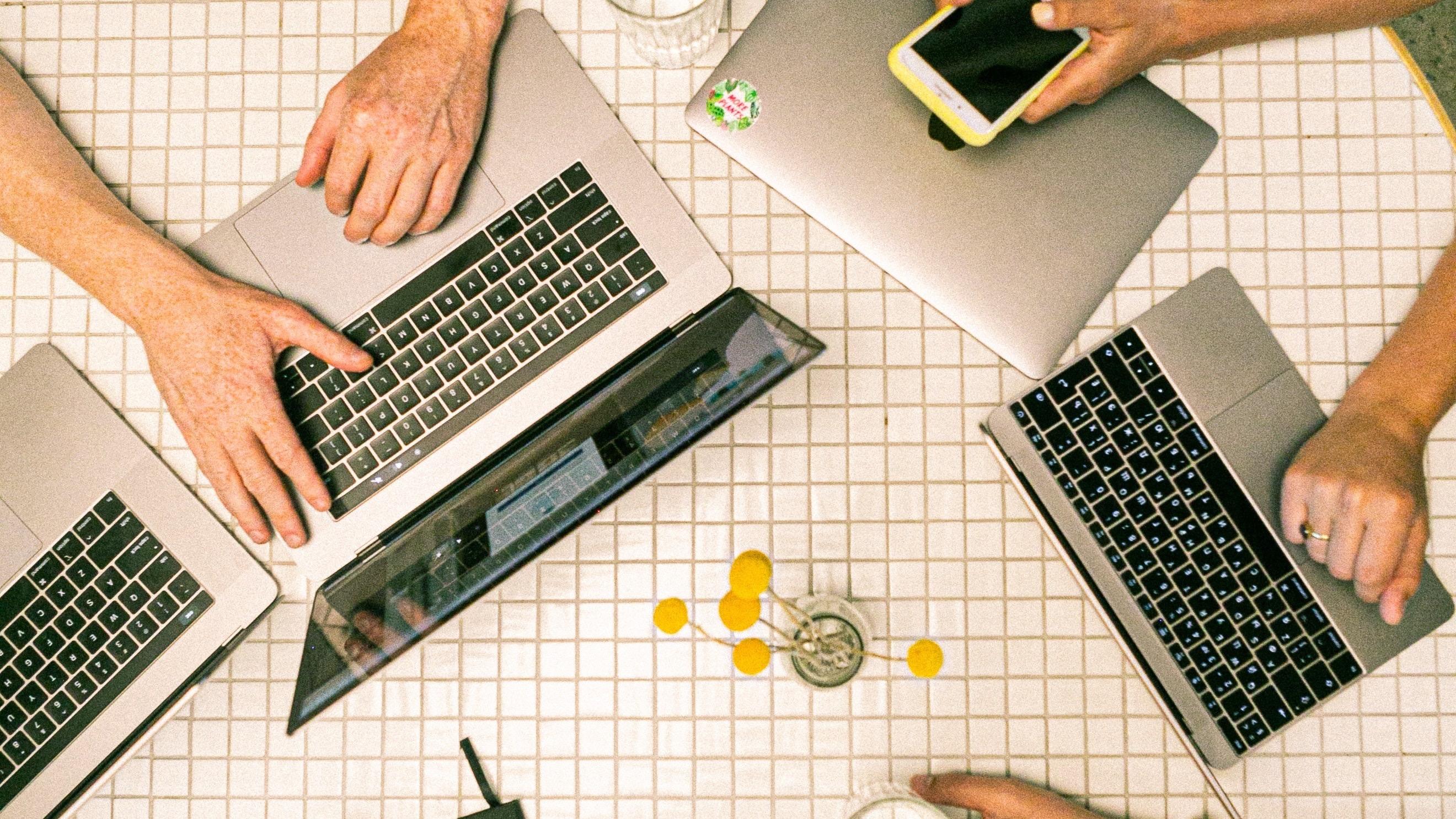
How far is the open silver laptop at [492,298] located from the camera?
937 mm

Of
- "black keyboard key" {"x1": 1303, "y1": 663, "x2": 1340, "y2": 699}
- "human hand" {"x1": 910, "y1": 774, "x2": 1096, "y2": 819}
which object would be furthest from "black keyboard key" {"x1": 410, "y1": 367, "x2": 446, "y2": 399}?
"black keyboard key" {"x1": 1303, "y1": 663, "x2": 1340, "y2": 699}

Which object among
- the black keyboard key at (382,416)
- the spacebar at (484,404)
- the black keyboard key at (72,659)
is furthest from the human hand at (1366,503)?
the black keyboard key at (72,659)

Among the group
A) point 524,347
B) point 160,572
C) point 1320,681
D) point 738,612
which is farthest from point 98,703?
point 1320,681

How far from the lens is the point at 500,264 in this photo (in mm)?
953

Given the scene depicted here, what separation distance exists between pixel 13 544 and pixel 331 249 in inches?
18.6

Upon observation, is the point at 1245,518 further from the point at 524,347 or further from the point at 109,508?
the point at 109,508

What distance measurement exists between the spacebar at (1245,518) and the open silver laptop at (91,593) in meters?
1.04

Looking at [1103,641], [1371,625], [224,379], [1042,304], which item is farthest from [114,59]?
[1371,625]

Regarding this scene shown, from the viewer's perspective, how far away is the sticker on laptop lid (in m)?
0.97

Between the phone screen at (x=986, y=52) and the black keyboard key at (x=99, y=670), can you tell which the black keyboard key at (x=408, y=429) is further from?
the phone screen at (x=986, y=52)

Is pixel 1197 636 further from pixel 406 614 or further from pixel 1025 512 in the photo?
pixel 406 614

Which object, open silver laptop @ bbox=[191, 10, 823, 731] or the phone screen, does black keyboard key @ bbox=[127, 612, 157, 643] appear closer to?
open silver laptop @ bbox=[191, 10, 823, 731]

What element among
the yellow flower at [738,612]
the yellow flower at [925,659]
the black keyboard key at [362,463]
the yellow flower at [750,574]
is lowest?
the yellow flower at [925,659]

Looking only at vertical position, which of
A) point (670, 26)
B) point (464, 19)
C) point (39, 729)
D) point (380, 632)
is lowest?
point (380, 632)
